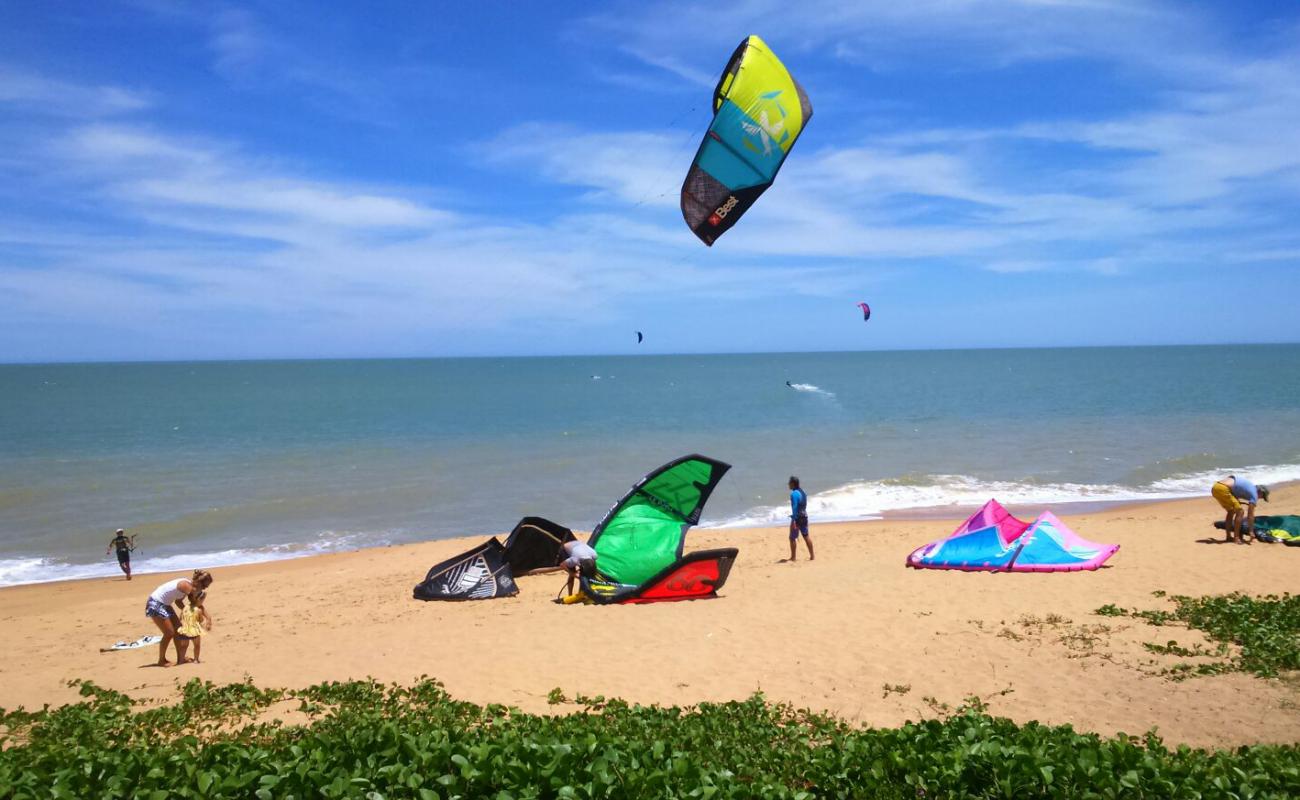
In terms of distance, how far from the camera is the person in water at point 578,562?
1143cm

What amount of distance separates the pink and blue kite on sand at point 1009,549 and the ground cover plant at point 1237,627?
1.84 metres

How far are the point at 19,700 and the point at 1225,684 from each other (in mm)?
10443

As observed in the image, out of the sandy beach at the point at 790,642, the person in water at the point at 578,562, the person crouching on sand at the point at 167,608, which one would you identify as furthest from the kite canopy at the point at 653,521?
the person crouching on sand at the point at 167,608

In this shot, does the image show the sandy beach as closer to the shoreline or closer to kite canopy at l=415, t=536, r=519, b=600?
kite canopy at l=415, t=536, r=519, b=600

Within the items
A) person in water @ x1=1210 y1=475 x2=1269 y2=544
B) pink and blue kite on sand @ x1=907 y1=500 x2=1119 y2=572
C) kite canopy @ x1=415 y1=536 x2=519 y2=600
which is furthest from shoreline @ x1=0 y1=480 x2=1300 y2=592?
pink and blue kite on sand @ x1=907 y1=500 x2=1119 y2=572

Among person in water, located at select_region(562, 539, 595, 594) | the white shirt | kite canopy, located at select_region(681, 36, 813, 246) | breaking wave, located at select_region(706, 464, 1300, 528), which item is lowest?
breaking wave, located at select_region(706, 464, 1300, 528)

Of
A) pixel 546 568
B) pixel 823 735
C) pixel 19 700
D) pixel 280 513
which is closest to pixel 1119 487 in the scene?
pixel 546 568

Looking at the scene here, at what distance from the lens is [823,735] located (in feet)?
19.1

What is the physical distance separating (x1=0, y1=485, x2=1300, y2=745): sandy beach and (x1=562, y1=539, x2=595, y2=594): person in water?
0.59m

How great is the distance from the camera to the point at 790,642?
8.72 meters

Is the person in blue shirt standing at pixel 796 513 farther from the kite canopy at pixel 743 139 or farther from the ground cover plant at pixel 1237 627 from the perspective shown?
the kite canopy at pixel 743 139

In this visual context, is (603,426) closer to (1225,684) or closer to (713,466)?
(713,466)

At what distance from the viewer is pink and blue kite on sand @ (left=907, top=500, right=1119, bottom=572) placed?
1159cm

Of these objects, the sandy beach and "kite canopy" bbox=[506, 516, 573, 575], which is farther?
"kite canopy" bbox=[506, 516, 573, 575]
